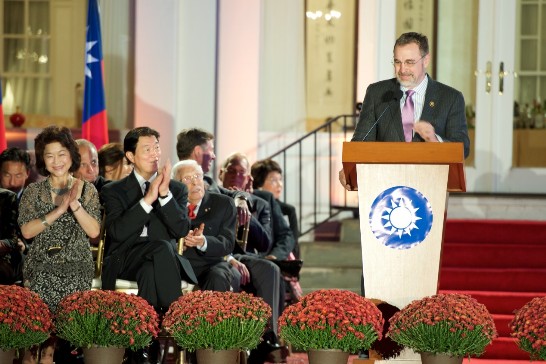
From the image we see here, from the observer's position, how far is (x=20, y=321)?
5852 mm

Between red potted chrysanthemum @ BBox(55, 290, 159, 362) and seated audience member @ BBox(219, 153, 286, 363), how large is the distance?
1.91 metres

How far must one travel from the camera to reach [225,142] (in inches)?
449

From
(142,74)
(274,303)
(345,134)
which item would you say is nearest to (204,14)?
(142,74)

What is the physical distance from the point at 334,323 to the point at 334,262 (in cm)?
500

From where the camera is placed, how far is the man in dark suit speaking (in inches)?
274

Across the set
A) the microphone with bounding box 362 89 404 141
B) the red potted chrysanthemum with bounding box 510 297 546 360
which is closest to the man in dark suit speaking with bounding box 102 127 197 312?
the microphone with bounding box 362 89 404 141

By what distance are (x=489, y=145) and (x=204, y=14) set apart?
2915mm

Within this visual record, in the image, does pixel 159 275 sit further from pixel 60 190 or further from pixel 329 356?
pixel 329 356

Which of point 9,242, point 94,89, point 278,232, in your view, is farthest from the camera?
point 94,89

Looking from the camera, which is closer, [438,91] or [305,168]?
[438,91]

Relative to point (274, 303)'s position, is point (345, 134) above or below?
above

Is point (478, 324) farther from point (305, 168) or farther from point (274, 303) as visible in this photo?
point (305, 168)

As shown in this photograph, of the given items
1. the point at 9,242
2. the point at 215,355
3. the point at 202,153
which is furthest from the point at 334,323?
the point at 202,153

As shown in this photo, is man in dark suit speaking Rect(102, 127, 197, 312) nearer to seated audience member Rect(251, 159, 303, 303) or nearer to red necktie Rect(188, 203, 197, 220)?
red necktie Rect(188, 203, 197, 220)
